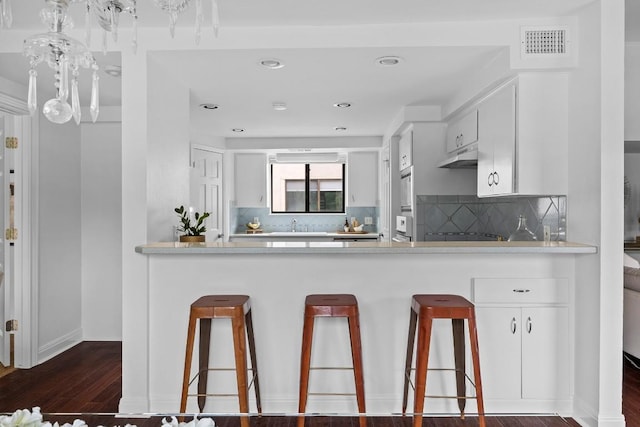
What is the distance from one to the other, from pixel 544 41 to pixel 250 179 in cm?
460

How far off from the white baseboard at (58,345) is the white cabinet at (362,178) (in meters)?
3.83

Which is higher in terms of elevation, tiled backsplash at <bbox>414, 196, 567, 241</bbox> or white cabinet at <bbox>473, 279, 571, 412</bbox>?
tiled backsplash at <bbox>414, 196, 567, 241</bbox>

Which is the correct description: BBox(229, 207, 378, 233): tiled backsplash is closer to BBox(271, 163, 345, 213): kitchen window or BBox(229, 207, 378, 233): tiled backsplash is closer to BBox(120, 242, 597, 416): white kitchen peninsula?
BBox(271, 163, 345, 213): kitchen window

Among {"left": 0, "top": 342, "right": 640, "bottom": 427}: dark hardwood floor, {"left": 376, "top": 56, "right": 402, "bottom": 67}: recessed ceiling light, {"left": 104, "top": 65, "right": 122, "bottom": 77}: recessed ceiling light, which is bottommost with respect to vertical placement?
{"left": 0, "top": 342, "right": 640, "bottom": 427}: dark hardwood floor

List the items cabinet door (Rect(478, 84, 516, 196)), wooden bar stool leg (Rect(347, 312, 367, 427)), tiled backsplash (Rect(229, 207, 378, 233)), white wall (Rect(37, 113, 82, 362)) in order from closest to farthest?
wooden bar stool leg (Rect(347, 312, 367, 427)) → cabinet door (Rect(478, 84, 516, 196)) → white wall (Rect(37, 113, 82, 362)) → tiled backsplash (Rect(229, 207, 378, 233))

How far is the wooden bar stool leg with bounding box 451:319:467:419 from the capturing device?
8.61 ft

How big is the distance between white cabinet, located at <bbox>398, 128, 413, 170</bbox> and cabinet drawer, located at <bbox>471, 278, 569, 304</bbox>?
204 centimetres

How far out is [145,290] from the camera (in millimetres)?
2764

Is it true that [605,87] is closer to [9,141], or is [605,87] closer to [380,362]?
[380,362]

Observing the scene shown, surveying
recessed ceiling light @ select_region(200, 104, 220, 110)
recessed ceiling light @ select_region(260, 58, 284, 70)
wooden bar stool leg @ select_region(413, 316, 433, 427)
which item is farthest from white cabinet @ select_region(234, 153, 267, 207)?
wooden bar stool leg @ select_region(413, 316, 433, 427)

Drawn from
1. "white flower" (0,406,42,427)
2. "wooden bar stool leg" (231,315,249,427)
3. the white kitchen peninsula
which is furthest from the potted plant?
"white flower" (0,406,42,427)

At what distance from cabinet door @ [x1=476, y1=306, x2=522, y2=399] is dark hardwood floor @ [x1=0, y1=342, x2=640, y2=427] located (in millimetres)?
183

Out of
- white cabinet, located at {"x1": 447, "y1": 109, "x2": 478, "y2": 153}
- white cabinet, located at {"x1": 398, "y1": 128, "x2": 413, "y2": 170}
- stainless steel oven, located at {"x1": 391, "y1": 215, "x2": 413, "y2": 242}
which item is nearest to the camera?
white cabinet, located at {"x1": 447, "y1": 109, "x2": 478, "y2": 153}

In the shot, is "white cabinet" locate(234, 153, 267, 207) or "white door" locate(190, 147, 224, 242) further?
"white cabinet" locate(234, 153, 267, 207)
